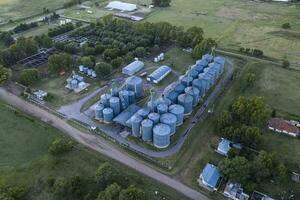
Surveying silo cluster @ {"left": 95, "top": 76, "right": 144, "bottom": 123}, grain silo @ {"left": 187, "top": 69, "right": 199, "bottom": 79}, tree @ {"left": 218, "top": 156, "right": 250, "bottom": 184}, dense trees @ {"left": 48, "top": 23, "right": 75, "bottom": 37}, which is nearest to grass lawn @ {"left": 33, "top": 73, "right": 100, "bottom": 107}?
silo cluster @ {"left": 95, "top": 76, "right": 144, "bottom": 123}

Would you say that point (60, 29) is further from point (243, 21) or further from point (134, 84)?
point (243, 21)

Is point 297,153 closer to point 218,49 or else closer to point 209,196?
point 209,196

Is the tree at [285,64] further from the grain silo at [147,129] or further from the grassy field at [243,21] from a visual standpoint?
the grain silo at [147,129]

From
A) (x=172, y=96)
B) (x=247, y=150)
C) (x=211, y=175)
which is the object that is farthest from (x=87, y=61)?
(x=247, y=150)

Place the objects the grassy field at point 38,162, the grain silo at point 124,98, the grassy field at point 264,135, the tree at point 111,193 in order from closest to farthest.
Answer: the tree at point 111,193
the grassy field at point 38,162
the grassy field at point 264,135
the grain silo at point 124,98

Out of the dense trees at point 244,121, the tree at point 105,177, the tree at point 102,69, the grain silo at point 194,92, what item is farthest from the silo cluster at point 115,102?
the dense trees at point 244,121

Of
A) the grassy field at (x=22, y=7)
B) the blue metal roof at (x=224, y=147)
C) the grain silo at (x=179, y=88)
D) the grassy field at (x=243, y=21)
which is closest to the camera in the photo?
the blue metal roof at (x=224, y=147)

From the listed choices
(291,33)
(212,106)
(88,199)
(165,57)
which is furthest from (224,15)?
(88,199)
